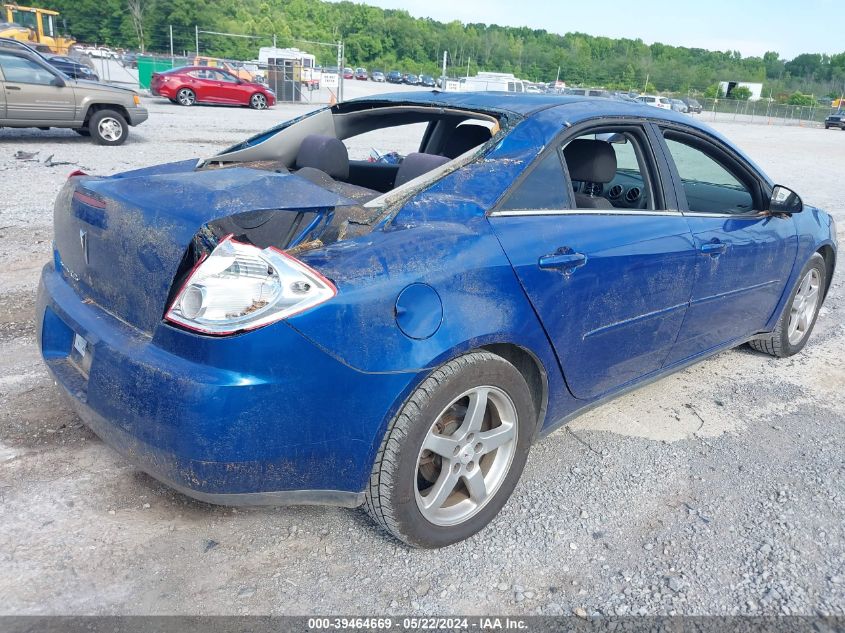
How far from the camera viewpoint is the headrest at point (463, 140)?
12.4ft

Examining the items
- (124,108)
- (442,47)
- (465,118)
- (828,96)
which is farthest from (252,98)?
(442,47)

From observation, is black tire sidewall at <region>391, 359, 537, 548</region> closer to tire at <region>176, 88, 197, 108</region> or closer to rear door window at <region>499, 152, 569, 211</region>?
rear door window at <region>499, 152, 569, 211</region>

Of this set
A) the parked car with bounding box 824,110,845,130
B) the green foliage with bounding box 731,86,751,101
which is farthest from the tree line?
the parked car with bounding box 824,110,845,130

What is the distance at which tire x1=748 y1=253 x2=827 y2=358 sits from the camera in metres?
4.62

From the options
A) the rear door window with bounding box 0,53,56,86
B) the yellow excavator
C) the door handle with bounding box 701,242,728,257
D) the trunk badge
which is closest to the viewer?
the trunk badge

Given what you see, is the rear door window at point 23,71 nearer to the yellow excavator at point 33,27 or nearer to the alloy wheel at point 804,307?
the alloy wheel at point 804,307

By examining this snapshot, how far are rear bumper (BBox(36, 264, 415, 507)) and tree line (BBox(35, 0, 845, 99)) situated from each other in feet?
210

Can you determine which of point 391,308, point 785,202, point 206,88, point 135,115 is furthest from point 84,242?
point 206,88

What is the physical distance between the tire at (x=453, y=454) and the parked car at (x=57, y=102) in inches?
472

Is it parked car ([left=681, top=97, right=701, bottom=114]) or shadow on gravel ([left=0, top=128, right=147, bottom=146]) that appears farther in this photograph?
parked car ([left=681, top=97, right=701, bottom=114])

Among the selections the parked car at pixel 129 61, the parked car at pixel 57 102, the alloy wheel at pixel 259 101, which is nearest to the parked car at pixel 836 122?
the alloy wheel at pixel 259 101

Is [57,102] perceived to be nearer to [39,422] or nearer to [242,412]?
[39,422]

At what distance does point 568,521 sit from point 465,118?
195 cm

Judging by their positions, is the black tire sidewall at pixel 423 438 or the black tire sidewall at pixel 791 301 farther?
the black tire sidewall at pixel 791 301
